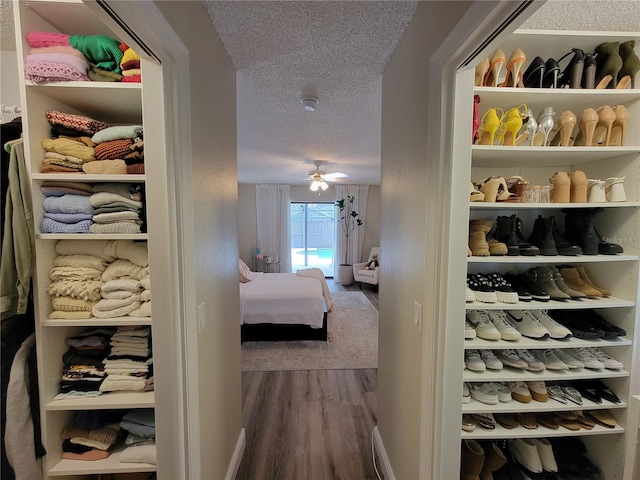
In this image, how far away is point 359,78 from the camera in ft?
5.39

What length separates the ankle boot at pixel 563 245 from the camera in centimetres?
123

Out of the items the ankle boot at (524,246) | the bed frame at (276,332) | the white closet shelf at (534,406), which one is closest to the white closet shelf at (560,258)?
the ankle boot at (524,246)

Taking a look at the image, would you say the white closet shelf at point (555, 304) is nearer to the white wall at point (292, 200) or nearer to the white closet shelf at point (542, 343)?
the white closet shelf at point (542, 343)

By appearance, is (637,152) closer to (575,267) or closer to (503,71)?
(575,267)

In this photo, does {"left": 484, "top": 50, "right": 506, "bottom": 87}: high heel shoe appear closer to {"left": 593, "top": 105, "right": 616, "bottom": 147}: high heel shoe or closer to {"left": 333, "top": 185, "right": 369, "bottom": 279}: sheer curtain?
{"left": 593, "top": 105, "right": 616, "bottom": 147}: high heel shoe

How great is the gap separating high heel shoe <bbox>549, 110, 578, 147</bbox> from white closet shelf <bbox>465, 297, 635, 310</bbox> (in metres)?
0.76

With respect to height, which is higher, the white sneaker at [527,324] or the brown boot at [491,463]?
the white sneaker at [527,324]

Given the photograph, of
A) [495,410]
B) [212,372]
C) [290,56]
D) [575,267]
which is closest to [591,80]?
[575,267]

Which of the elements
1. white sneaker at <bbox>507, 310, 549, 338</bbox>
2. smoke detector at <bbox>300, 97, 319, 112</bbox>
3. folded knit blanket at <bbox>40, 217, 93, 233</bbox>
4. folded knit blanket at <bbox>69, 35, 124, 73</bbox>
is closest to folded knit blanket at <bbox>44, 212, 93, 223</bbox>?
folded knit blanket at <bbox>40, 217, 93, 233</bbox>

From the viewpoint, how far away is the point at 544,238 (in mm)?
1264

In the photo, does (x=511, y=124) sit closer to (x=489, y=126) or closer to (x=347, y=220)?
(x=489, y=126)

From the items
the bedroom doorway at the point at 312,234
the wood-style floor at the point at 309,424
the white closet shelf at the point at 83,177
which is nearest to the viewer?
the white closet shelf at the point at 83,177

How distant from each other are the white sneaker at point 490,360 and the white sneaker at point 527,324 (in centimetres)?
19

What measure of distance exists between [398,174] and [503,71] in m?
0.72
